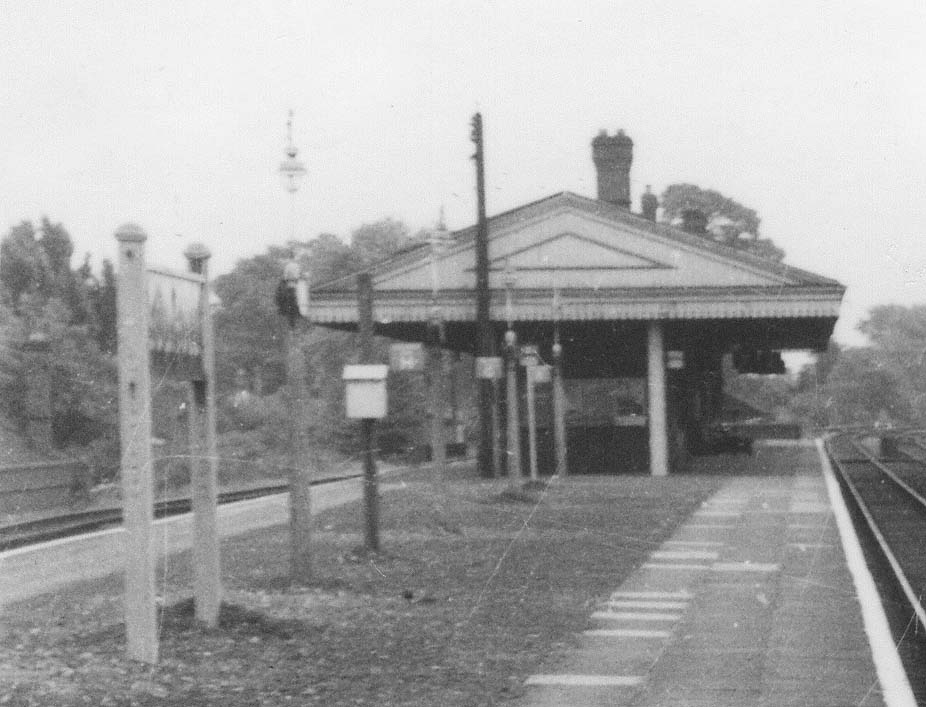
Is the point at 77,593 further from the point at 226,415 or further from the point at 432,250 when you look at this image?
the point at 226,415

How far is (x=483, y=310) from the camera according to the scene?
106 feet

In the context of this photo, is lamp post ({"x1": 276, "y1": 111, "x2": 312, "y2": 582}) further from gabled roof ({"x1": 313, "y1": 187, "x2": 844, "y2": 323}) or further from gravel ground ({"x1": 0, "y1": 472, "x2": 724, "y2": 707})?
gabled roof ({"x1": 313, "y1": 187, "x2": 844, "y2": 323})

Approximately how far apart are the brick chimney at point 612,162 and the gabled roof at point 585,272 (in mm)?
8548

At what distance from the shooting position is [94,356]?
2753 centimetres

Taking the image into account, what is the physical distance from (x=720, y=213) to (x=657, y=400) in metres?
25.1

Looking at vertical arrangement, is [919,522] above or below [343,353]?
below

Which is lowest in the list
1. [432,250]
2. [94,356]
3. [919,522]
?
[919,522]

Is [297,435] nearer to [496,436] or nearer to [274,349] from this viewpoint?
[496,436]

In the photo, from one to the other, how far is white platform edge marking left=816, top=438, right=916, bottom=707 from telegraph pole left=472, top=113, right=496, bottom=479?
11.6 m

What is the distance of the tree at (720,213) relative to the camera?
2344 inches

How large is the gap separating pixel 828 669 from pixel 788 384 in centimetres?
8782

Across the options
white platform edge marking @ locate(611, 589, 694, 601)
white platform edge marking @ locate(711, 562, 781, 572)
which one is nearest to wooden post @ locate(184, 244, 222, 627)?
white platform edge marking @ locate(611, 589, 694, 601)

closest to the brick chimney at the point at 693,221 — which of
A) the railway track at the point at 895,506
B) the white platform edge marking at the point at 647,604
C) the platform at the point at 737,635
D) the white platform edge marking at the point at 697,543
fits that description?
the railway track at the point at 895,506

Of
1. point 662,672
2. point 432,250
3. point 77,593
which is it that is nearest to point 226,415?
point 432,250
